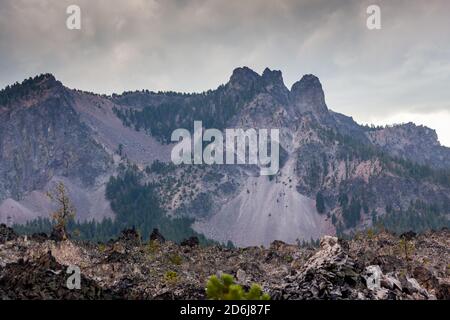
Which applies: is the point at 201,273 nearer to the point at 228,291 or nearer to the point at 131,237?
the point at 228,291

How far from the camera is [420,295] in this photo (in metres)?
41.0

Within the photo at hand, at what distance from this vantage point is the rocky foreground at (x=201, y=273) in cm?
4009

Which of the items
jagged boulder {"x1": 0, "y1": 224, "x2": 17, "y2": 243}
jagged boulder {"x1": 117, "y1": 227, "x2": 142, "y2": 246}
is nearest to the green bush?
jagged boulder {"x1": 0, "y1": 224, "x2": 17, "y2": 243}

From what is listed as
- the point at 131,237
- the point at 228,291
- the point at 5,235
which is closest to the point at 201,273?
the point at 5,235

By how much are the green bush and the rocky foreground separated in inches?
664

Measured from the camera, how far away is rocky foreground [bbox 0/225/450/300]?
4009 centimetres

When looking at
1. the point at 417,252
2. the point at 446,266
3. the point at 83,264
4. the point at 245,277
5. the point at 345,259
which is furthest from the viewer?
the point at 417,252

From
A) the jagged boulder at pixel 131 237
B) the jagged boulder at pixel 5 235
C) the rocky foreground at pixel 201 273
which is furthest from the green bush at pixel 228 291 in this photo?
the jagged boulder at pixel 131 237

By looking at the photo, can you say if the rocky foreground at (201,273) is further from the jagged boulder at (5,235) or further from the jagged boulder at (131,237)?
the jagged boulder at (131,237)
